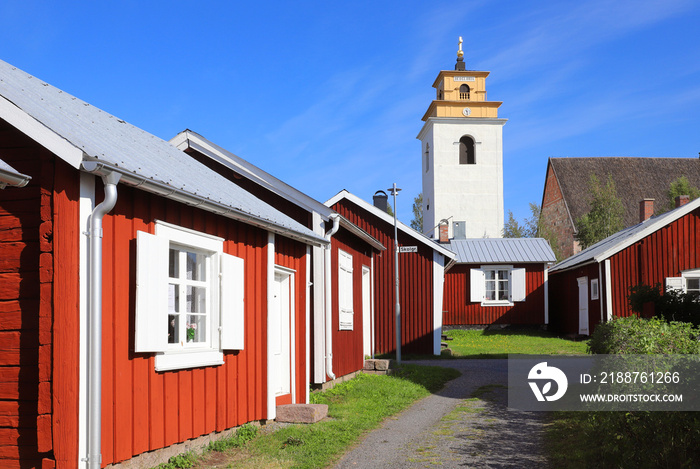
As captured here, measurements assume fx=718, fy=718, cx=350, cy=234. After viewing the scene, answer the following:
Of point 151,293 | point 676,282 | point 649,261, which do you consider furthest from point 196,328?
point 676,282

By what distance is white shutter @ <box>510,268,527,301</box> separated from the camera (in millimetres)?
28891

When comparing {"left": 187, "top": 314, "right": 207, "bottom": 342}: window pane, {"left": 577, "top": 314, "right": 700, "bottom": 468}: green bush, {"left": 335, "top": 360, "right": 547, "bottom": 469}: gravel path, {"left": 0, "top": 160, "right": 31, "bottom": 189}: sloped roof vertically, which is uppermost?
{"left": 0, "top": 160, "right": 31, "bottom": 189}: sloped roof

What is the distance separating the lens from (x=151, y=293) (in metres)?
6.51

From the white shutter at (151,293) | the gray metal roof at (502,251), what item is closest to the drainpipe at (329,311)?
the white shutter at (151,293)

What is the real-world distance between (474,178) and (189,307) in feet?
124

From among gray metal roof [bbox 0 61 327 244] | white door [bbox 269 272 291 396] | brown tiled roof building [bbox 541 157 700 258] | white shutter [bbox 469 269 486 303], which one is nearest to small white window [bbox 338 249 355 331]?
white door [bbox 269 272 291 396]

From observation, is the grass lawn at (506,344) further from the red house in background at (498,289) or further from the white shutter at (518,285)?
the white shutter at (518,285)

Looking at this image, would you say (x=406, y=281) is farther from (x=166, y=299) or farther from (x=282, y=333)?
(x=166, y=299)

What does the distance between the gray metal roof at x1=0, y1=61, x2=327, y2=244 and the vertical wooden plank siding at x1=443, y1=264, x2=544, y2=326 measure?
19.5 m

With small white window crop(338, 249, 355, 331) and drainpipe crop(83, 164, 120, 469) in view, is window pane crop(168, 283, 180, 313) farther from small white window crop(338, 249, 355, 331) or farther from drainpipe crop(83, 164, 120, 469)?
small white window crop(338, 249, 355, 331)

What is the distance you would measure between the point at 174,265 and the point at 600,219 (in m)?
37.2

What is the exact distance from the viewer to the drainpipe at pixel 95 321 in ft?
18.5

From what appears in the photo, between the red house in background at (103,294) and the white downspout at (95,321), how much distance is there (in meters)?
0.01

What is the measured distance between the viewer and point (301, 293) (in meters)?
11.1
